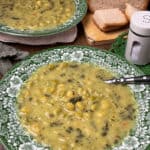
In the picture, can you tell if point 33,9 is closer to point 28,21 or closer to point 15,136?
point 28,21

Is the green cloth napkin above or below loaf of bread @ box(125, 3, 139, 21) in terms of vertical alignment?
below

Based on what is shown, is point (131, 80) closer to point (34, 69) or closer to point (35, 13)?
point (34, 69)

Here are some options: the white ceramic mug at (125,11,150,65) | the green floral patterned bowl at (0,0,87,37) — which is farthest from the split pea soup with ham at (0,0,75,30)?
the white ceramic mug at (125,11,150,65)

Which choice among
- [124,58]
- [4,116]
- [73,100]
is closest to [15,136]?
[4,116]

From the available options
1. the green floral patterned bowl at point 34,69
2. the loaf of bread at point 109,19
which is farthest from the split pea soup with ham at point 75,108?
the loaf of bread at point 109,19

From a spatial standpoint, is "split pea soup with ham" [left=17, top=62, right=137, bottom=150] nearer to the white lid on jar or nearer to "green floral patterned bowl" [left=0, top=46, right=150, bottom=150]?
"green floral patterned bowl" [left=0, top=46, right=150, bottom=150]

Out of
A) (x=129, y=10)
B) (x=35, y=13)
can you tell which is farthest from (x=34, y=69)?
(x=129, y=10)
